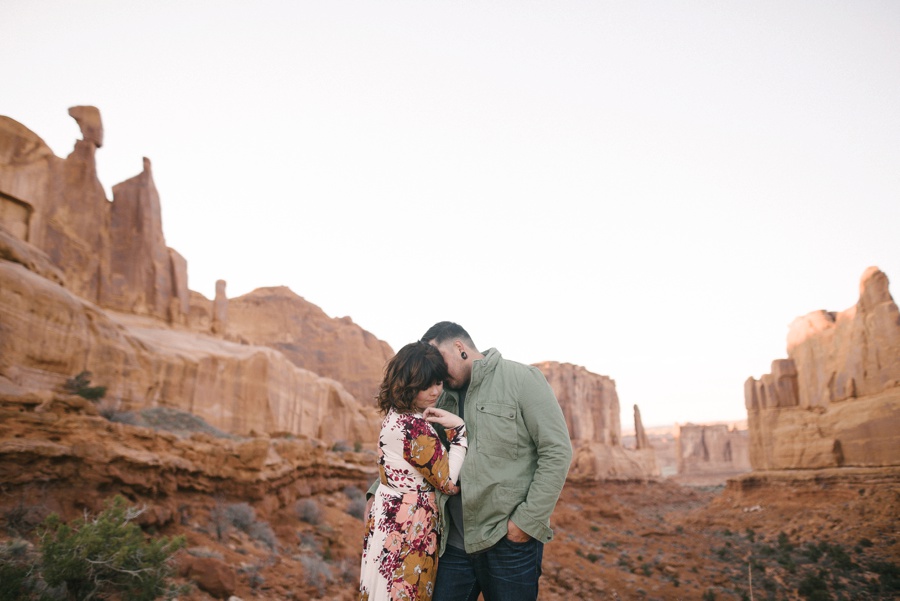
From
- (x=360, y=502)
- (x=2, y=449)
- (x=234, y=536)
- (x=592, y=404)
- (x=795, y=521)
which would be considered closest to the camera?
(x=2, y=449)

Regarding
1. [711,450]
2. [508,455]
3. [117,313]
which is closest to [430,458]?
[508,455]

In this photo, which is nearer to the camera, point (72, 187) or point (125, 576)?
point (125, 576)

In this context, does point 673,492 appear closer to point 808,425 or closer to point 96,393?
point 808,425

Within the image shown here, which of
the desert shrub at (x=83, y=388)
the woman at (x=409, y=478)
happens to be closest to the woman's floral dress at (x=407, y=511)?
the woman at (x=409, y=478)

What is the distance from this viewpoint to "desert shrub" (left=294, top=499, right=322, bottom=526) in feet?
33.8

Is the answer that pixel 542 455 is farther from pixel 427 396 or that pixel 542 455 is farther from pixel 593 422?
pixel 593 422

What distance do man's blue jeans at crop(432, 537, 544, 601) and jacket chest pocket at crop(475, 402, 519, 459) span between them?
1.29 feet

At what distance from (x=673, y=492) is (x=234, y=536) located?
154ft

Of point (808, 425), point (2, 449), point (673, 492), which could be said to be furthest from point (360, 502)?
point (673, 492)

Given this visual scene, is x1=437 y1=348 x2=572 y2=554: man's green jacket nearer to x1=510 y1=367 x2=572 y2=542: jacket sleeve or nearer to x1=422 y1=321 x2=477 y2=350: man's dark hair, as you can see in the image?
x1=510 y1=367 x2=572 y2=542: jacket sleeve

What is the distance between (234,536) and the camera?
767cm

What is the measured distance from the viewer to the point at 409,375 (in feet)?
8.11

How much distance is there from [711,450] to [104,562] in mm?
77203

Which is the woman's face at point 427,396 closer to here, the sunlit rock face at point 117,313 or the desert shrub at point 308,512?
the desert shrub at point 308,512
